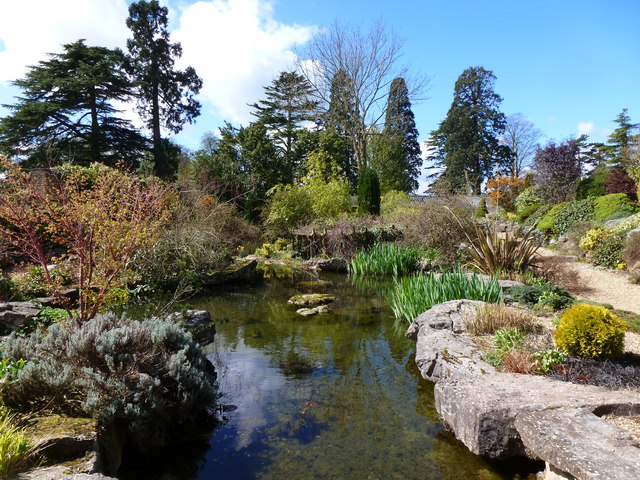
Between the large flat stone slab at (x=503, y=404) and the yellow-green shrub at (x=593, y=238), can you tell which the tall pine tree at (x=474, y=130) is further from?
the large flat stone slab at (x=503, y=404)

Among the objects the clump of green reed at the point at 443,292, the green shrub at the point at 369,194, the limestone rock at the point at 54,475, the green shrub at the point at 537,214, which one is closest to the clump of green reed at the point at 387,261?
the clump of green reed at the point at 443,292

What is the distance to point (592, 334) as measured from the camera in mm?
3762

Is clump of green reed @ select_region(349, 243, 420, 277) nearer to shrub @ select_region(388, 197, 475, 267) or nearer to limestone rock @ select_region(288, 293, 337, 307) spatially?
shrub @ select_region(388, 197, 475, 267)

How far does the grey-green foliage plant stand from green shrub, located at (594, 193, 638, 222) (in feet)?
43.9

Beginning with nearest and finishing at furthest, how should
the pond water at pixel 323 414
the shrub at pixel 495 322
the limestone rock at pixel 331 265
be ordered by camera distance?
the pond water at pixel 323 414 < the shrub at pixel 495 322 < the limestone rock at pixel 331 265

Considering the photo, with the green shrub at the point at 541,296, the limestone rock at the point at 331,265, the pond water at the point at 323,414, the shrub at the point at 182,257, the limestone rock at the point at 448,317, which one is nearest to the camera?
the pond water at the point at 323,414

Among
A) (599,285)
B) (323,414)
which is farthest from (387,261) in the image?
(323,414)

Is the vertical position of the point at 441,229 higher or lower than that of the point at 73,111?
lower

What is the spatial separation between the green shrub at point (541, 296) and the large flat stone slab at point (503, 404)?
9.03 feet

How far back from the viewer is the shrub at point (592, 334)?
148 inches

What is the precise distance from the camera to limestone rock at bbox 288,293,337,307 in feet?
26.9

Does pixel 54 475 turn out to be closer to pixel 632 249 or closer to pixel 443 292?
pixel 443 292

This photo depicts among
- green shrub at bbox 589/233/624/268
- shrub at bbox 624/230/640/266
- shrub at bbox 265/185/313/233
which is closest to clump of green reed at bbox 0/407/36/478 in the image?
shrub at bbox 624/230/640/266

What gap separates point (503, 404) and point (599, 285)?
6.61 m
